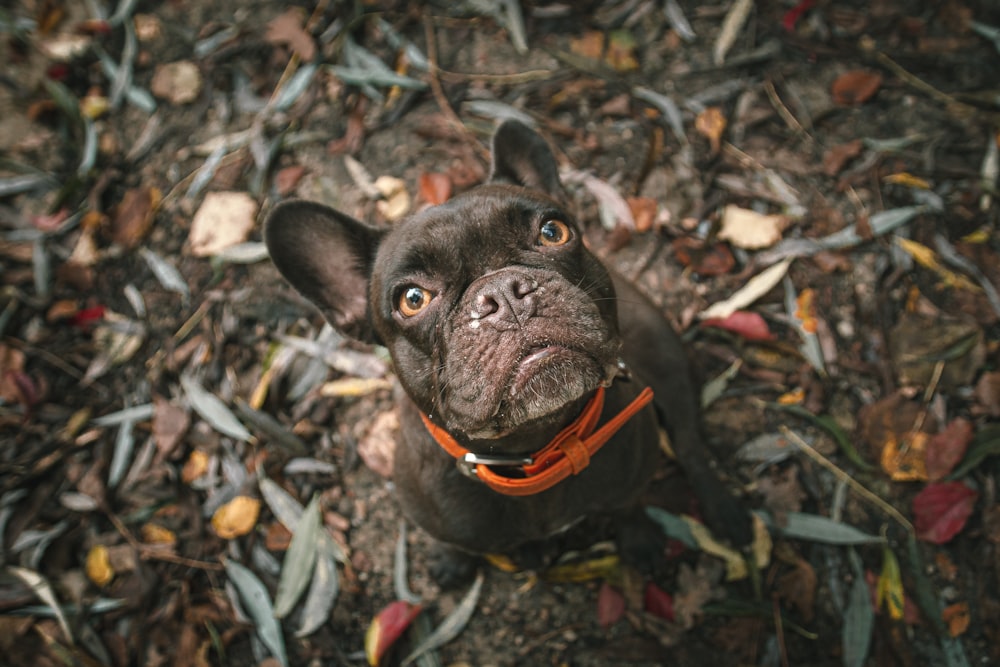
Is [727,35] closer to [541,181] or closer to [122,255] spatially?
[541,181]

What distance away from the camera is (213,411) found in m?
4.04

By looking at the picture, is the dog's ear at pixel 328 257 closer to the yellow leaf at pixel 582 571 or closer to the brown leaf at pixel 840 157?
the yellow leaf at pixel 582 571

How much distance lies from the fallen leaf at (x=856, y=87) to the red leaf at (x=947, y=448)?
211cm

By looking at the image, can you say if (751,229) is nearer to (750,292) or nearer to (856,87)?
(750,292)

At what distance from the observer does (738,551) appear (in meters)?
3.48

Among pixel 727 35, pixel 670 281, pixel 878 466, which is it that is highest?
pixel 727 35

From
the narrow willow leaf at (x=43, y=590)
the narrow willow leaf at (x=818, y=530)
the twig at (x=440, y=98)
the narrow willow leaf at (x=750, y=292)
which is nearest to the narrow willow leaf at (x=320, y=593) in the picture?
the narrow willow leaf at (x=43, y=590)

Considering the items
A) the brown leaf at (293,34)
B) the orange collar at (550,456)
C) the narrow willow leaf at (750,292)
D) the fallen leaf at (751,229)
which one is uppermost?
the brown leaf at (293,34)

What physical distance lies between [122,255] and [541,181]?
3.19 m

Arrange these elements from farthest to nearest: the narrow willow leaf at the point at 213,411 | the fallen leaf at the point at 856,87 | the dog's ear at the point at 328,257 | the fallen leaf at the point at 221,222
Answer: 1. the fallen leaf at the point at 221,222
2. the fallen leaf at the point at 856,87
3. the narrow willow leaf at the point at 213,411
4. the dog's ear at the point at 328,257

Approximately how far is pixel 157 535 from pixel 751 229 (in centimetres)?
393

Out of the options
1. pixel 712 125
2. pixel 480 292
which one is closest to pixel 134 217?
pixel 480 292

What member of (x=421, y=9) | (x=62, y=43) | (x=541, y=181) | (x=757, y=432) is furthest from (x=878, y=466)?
(x=62, y=43)

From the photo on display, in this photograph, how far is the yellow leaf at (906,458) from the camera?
11.4 feet
